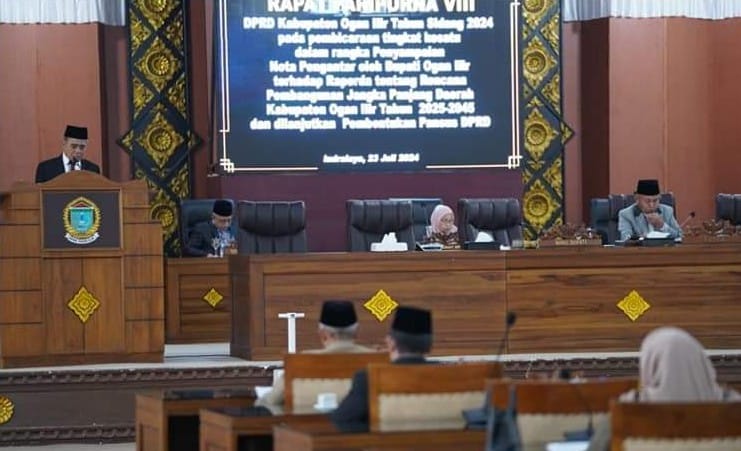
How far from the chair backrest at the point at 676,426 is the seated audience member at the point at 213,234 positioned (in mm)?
7991

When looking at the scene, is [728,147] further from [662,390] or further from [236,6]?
[662,390]

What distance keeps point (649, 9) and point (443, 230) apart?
452cm

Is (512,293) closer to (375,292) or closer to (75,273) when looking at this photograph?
(375,292)

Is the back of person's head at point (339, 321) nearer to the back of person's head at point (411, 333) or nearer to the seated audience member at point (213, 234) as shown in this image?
the back of person's head at point (411, 333)

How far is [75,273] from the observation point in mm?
10344

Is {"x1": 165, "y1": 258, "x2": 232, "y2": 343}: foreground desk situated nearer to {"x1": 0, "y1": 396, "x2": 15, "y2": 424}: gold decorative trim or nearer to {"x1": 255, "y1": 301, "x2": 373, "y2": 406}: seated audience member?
{"x1": 0, "y1": 396, "x2": 15, "y2": 424}: gold decorative trim

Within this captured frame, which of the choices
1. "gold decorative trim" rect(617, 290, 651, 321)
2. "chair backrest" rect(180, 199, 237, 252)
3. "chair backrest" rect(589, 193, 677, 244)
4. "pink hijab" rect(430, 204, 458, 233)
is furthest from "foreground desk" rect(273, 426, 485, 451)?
"chair backrest" rect(589, 193, 677, 244)

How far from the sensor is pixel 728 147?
16031 millimetres

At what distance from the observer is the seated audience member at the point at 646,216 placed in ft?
41.4

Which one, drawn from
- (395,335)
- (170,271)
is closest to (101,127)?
(170,271)

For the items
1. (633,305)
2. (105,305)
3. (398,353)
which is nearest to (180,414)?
(398,353)

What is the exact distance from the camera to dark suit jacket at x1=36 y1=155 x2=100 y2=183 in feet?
37.2

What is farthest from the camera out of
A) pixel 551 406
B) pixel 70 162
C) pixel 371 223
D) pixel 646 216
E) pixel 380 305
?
pixel 371 223

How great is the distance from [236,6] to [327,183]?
1.70 m
